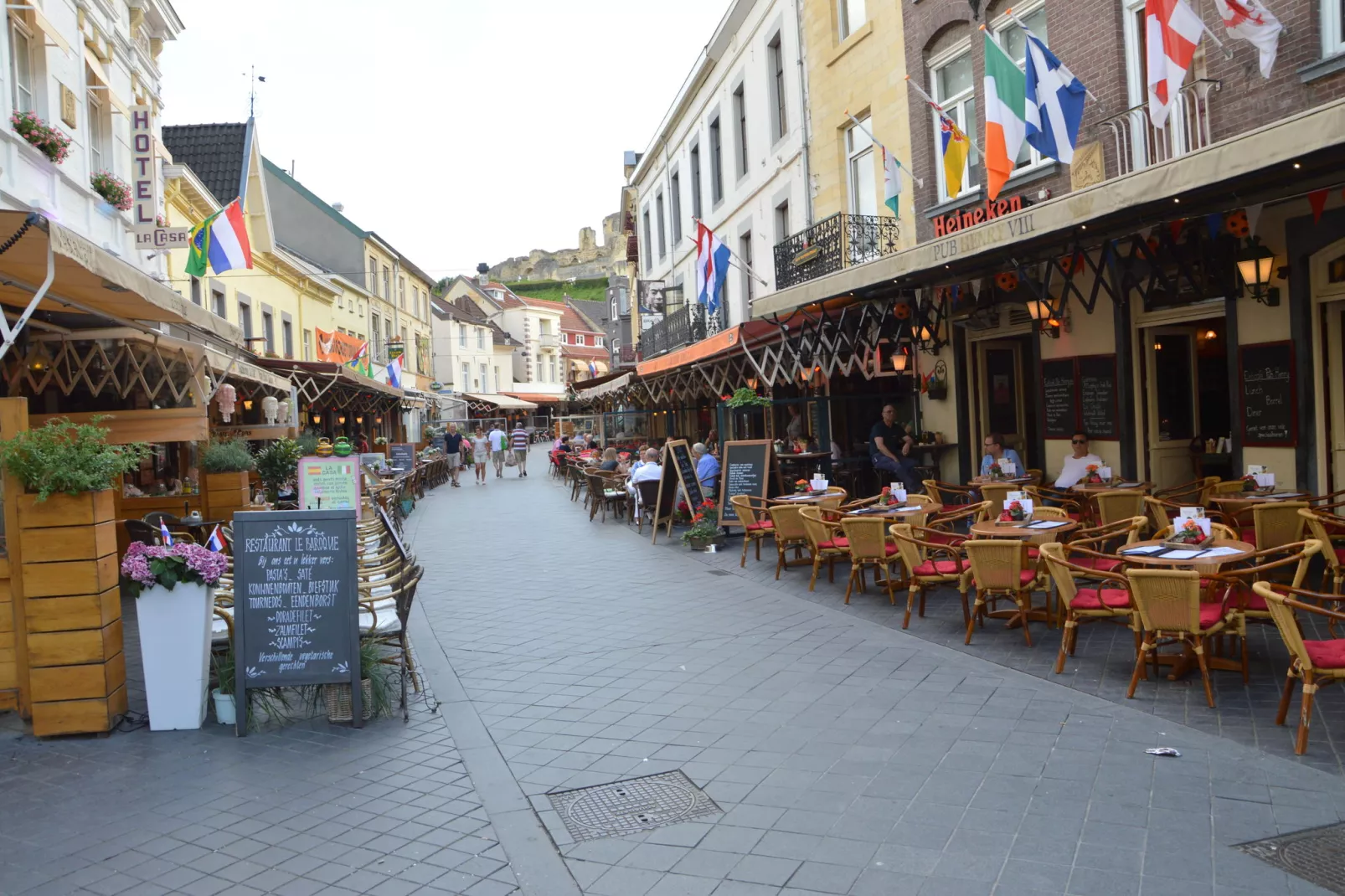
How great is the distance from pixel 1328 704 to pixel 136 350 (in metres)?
10.7

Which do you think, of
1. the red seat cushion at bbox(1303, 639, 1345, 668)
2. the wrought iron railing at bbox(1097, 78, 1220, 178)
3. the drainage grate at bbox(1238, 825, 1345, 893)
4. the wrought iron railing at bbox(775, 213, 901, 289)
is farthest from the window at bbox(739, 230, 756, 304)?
the drainage grate at bbox(1238, 825, 1345, 893)

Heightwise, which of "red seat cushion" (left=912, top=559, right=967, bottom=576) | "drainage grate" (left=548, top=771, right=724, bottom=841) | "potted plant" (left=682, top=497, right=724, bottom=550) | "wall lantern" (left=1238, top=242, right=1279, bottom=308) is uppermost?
"wall lantern" (left=1238, top=242, right=1279, bottom=308)

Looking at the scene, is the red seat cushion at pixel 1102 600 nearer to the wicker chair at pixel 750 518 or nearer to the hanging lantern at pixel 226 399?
the wicker chair at pixel 750 518

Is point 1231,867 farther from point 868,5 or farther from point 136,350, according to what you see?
point 868,5

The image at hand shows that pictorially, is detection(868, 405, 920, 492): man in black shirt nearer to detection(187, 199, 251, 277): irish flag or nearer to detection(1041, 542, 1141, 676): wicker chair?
detection(1041, 542, 1141, 676): wicker chair

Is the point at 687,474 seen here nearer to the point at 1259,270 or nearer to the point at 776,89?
the point at 1259,270

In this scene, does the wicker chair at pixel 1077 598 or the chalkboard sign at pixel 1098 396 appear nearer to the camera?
the wicker chair at pixel 1077 598

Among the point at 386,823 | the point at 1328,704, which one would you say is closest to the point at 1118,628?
the point at 1328,704

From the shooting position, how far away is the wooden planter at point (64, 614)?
18.2 feet

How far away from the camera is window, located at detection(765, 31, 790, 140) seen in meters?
19.0

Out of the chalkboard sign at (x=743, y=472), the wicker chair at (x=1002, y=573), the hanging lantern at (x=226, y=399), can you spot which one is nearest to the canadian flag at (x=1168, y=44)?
the wicker chair at (x=1002, y=573)

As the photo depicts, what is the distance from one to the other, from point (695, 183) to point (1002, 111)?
1773cm

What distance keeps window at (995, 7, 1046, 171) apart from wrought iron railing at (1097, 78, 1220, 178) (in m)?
1.36

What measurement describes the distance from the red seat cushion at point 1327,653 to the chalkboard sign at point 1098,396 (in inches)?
253
